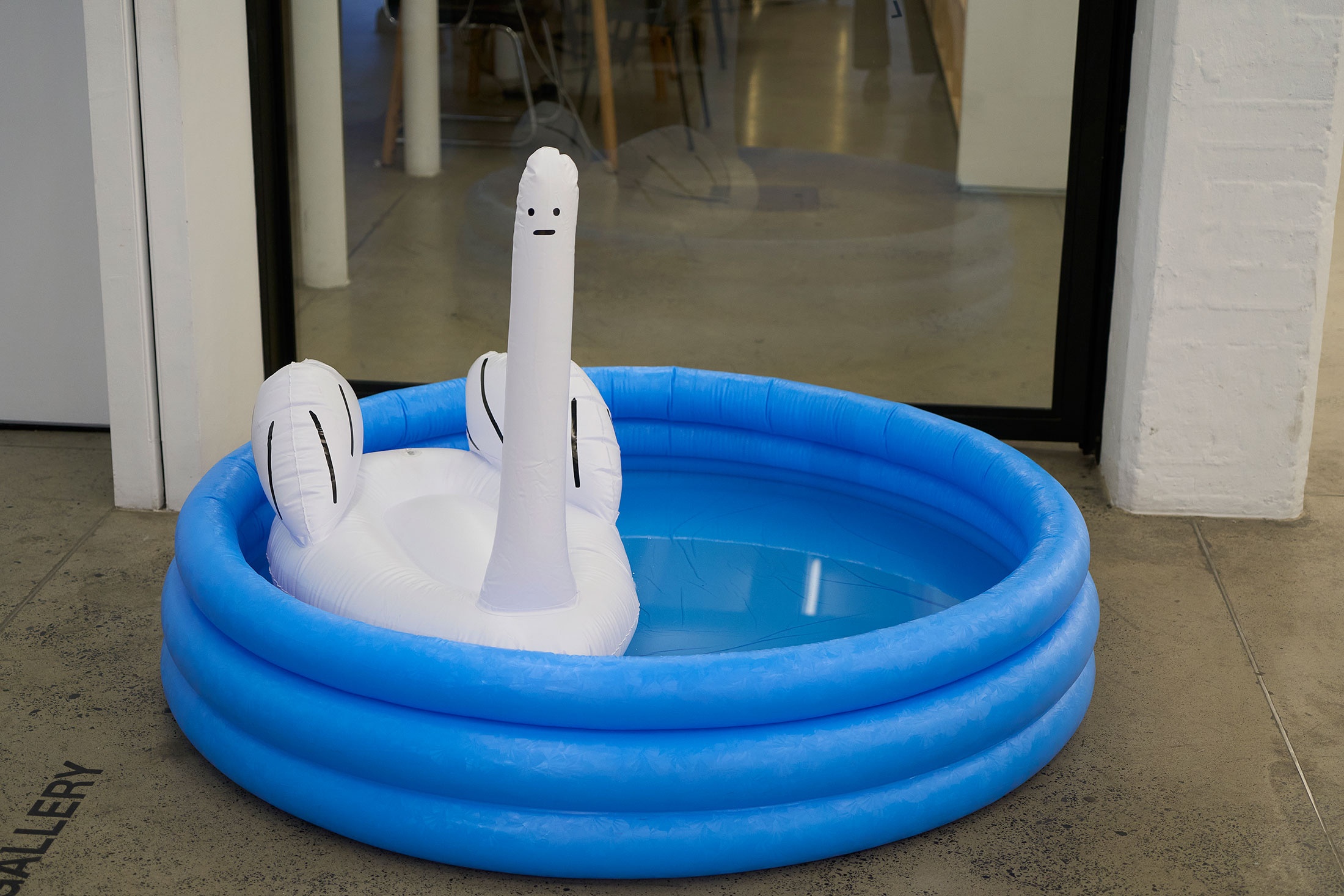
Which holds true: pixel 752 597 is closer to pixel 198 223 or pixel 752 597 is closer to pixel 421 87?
pixel 198 223

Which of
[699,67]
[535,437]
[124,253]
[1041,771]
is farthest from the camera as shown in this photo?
[699,67]

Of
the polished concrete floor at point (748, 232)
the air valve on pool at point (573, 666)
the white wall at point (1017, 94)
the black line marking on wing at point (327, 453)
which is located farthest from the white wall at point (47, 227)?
the white wall at point (1017, 94)

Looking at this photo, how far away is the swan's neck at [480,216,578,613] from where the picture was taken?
2363mm

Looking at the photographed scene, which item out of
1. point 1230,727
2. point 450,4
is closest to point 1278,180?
point 1230,727

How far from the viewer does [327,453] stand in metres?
2.89

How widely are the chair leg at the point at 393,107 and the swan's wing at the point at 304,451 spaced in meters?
1.67

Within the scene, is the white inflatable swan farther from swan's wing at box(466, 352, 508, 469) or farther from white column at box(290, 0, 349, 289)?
white column at box(290, 0, 349, 289)

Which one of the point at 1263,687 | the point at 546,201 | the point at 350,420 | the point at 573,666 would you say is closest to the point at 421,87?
the point at 350,420

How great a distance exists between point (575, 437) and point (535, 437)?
64cm

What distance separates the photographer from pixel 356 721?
92.4 inches

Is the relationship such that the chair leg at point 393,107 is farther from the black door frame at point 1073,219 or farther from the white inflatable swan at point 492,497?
the white inflatable swan at point 492,497

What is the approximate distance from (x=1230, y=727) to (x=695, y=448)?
5.32 feet

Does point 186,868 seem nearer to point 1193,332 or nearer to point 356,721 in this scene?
point 356,721

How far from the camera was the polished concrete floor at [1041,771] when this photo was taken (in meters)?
2.40
